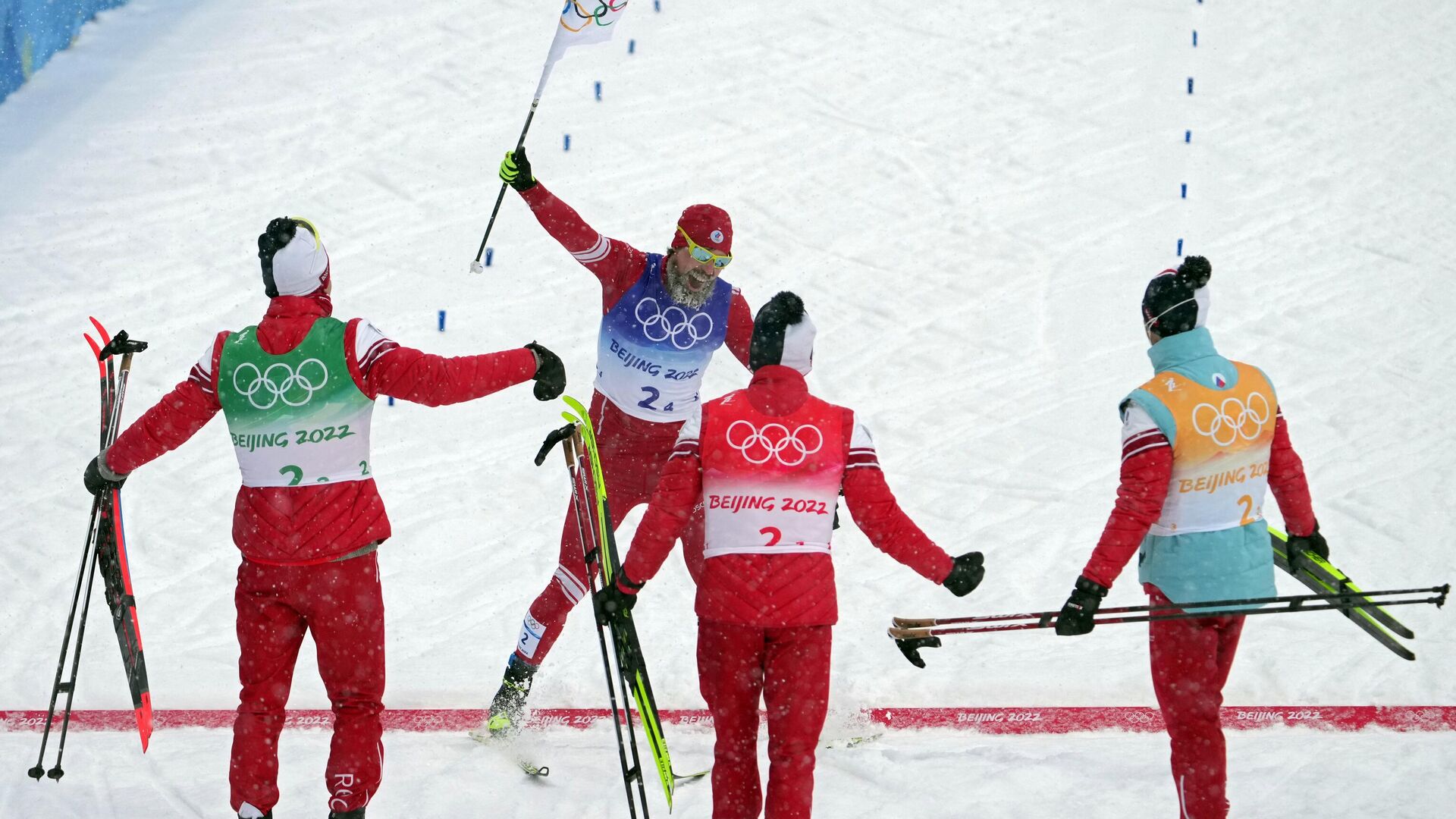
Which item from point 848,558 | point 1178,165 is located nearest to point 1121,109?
point 1178,165

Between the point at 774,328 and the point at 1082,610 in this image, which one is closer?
the point at 774,328

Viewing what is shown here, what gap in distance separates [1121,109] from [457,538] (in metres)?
7.64

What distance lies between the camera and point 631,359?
15.4 ft

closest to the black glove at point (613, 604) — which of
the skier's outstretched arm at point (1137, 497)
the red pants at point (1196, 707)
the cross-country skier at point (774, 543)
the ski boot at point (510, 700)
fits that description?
the cross-country skier at point (774, 543)

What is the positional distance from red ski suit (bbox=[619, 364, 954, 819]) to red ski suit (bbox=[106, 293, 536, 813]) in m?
0.61

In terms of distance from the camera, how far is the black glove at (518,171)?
443 centimetres

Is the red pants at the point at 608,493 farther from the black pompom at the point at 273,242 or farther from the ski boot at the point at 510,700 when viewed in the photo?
the black pompom at the point at 273,242

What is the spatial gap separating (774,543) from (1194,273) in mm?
1421

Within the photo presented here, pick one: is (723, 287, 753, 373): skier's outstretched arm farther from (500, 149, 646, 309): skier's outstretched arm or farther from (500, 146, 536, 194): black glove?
(500, 146, 536, 194): black glove

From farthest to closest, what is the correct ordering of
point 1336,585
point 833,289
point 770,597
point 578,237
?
1. point 833,289
2. point 578,237
3. point 1336,585
4. point 770,597

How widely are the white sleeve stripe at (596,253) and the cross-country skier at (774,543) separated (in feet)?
4.16

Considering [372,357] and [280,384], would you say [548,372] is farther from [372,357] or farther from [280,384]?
[280,384]

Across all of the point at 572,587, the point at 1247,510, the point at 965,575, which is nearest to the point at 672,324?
the point at 572,587

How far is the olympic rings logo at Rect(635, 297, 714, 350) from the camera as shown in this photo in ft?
15.2
